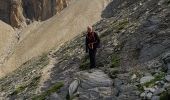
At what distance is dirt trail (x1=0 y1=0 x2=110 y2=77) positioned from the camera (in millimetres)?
105875

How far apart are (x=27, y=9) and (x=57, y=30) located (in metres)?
29.1

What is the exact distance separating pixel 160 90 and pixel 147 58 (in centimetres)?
519

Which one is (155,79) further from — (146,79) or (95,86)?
(95,86)

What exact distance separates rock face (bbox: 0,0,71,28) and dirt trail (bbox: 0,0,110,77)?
24.1 ft

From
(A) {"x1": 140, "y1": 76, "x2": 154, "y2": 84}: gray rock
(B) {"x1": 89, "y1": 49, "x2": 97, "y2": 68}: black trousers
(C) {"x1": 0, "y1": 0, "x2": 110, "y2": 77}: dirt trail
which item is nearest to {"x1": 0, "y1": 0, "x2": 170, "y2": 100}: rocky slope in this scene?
(A) {"x1": 140, "y1": 76, "x2": 154, "y2": 84}: gray rock

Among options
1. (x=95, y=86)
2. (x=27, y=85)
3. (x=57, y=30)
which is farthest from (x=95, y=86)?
(x=57, y=30)

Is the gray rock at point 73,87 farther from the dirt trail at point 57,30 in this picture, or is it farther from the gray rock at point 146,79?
the dirt trail at point 57,30

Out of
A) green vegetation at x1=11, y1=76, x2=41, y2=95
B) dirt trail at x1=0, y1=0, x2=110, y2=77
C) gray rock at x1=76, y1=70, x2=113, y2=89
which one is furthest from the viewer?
dirt trail at x1=0, y1=0, x2=110, y2=77

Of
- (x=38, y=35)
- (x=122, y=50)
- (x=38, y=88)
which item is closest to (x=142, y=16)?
(x=122, y=50)

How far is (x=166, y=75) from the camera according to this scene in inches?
784

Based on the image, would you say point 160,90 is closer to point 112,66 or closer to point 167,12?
point 112,66

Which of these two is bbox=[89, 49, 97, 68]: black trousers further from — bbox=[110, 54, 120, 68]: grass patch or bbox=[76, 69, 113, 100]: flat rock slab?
bbox=[76, 69, 113, 100]: flat rock slab

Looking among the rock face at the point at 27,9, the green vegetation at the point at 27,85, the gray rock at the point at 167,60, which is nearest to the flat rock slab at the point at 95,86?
the gray rock at the point at 167,60

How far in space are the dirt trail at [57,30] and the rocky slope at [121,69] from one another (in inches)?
2714
